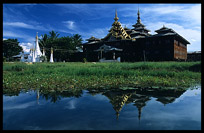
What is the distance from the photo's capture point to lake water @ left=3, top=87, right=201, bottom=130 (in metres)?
2.62

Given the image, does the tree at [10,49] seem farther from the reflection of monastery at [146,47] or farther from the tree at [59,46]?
the reflection of monastery at [146,47]

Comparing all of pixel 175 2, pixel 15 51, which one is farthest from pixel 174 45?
pixel 15 51

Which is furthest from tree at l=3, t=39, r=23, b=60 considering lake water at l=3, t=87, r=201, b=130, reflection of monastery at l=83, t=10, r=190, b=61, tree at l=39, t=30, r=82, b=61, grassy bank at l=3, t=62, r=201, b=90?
lake water at l=3, t=87, r=201, b=130

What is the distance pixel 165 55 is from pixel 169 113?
80.1 ft

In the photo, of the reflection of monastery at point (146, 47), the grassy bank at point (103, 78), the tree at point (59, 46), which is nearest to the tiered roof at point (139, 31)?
the reflection of monastery at point (146, 47)

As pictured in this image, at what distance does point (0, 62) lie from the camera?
14.8 ft

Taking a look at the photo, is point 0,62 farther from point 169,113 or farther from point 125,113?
point 169,113

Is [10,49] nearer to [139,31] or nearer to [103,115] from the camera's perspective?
[139,31]

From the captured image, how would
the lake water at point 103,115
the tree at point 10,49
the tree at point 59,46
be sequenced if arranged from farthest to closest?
the tree at point 10,49 → the tree at point 59,46 → the lake water at point 103,115

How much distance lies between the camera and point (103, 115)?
3121 mm

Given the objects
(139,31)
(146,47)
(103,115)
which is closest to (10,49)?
(139,31)

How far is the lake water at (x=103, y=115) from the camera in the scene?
2.62 m

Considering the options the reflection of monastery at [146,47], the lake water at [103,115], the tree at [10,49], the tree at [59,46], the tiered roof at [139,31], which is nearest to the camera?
the lake water at [103,115]

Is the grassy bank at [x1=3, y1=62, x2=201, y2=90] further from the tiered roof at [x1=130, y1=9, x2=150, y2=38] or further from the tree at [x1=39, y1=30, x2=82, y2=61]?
the tree at [x1=39, y1=30, x2=82, y2=61]
